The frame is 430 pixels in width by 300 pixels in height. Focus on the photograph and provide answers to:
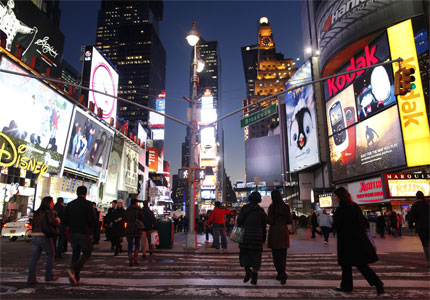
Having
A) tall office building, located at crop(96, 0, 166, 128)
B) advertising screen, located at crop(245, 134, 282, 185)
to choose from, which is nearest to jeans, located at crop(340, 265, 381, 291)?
advertising screen, located at crop(245, 134, 282, 185)

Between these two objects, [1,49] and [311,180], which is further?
[311,180]

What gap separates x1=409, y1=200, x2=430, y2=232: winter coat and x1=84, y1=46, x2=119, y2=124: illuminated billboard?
3573cm

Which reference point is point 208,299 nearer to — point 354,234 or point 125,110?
point 354,234

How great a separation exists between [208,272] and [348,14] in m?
39.1

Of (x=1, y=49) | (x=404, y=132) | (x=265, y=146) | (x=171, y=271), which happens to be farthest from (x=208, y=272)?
(x=265, y=146)

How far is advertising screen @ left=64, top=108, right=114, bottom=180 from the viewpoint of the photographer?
3488 centimetres

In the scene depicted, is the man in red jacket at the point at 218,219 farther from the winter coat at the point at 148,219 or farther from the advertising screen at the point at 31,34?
the advertising screen at the point at 31,34

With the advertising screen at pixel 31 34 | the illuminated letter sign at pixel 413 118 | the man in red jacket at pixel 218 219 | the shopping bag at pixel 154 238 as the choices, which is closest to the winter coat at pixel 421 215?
the man in red jacket at pixel 218 219

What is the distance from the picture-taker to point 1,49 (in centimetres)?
2261

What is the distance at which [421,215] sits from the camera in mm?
8516

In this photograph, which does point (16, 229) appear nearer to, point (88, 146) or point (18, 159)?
point (18, 159)

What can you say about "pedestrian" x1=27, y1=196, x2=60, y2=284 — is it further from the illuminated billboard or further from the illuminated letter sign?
the illuminated billboard

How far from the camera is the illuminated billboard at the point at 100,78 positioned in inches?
1533

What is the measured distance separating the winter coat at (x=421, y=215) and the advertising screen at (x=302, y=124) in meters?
41.9
